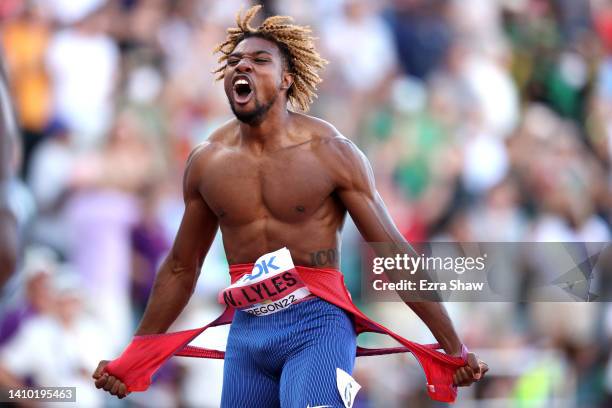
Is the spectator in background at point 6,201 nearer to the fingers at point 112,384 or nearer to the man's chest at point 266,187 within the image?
the man's chest at point 266,187

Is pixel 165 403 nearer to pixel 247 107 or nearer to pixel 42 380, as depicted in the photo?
pixel 42 380

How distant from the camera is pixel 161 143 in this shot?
10.2m

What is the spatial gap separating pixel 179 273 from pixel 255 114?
91cm

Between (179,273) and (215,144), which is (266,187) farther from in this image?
(179,273)

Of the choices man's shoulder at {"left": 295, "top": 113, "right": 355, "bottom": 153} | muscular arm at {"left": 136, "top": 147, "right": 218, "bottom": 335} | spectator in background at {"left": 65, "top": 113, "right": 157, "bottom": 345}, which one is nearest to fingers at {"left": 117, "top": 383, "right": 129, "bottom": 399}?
muscular arm at {"left": 136, "top": 147, "right": 218, "bottom": 335}

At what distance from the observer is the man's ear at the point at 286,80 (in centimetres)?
543

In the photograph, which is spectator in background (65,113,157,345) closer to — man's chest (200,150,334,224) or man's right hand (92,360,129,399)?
man's right hand (92,360,129,399)

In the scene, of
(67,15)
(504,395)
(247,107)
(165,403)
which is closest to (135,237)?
(165,403)

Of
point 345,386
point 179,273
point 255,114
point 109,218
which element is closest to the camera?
point 345,386

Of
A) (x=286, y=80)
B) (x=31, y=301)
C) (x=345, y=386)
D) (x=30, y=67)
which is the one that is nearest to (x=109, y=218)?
(x=31, y=301)

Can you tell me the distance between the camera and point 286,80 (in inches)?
215

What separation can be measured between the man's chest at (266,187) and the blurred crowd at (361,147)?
3485 millimetres

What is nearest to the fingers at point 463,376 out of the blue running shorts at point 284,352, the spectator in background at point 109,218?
the blue running shorts at point 284,352

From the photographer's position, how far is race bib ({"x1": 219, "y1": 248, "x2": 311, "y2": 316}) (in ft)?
17.2
